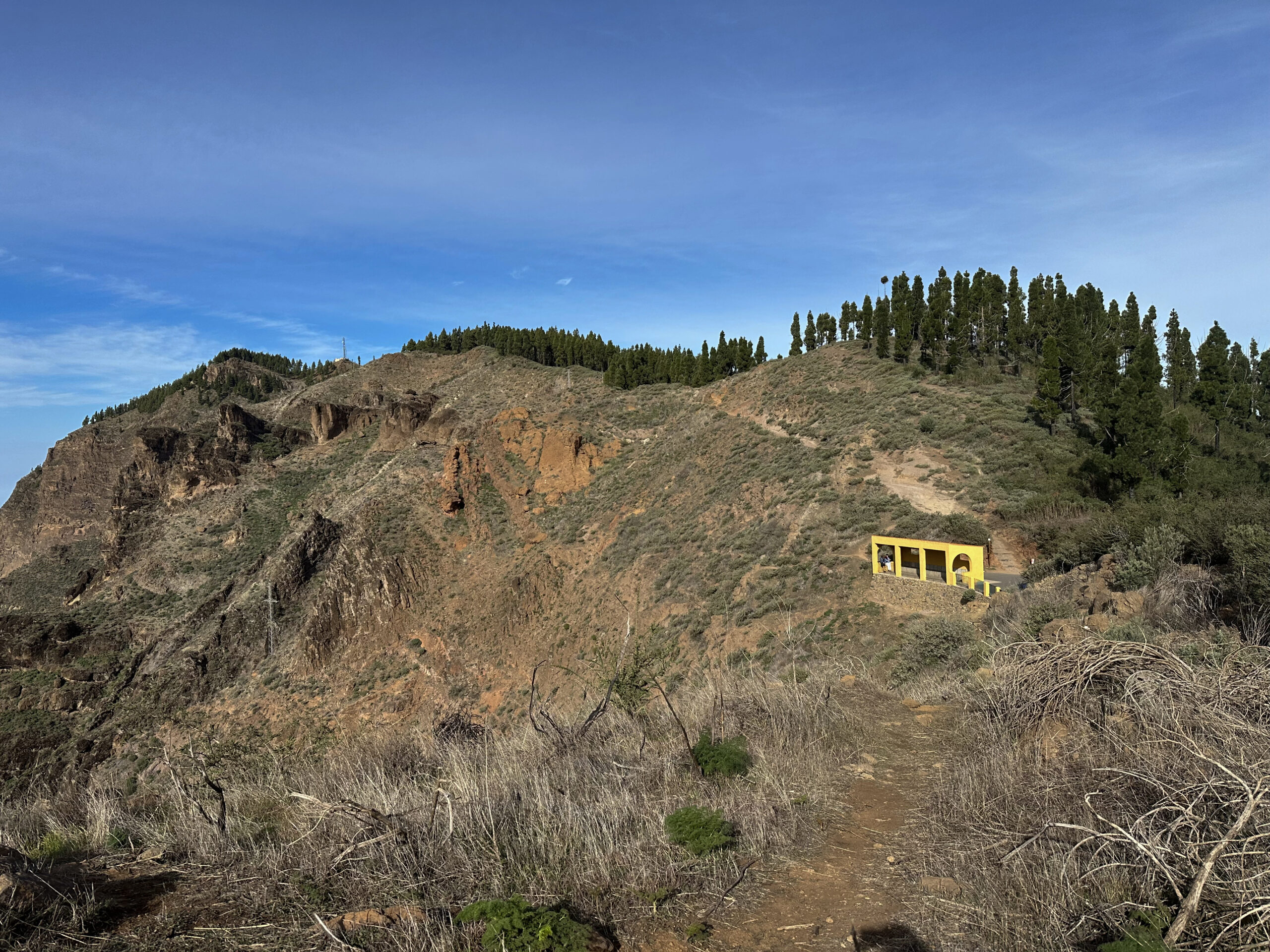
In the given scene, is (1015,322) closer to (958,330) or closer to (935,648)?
(958,330)

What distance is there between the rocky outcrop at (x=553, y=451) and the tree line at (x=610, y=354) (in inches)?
656

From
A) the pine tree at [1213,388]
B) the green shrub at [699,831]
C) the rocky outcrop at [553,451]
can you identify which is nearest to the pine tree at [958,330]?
the pine tree at [1213,388]

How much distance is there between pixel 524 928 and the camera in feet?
11.1

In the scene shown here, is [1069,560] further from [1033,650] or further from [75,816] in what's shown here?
[75,816]

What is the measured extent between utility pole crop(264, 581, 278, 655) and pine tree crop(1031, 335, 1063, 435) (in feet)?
137

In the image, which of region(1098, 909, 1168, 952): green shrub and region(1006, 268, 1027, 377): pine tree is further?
region(1006, 268, 1027, 377): pine tree

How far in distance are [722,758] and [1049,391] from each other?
109 feet

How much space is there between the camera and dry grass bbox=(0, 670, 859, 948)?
4027 millimetres

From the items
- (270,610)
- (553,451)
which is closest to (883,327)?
(553,451)

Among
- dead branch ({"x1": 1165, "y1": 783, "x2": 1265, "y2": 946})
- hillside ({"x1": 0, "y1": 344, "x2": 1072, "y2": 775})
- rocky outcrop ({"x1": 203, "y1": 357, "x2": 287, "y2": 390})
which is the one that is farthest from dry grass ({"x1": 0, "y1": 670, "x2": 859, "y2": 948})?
rocky outcrop ({"x1": 203, "y1": 357, "x2": 287, "y2": 390})

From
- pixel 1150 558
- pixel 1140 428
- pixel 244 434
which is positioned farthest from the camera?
pixel 244 434

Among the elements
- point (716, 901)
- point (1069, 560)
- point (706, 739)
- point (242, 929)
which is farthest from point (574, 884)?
point (1069, 560)

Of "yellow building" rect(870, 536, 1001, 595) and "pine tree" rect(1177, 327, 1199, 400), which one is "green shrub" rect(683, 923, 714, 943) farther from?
"pine tree" rect(1177, 327, 1199, 400)

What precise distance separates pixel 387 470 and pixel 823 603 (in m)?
38.2
